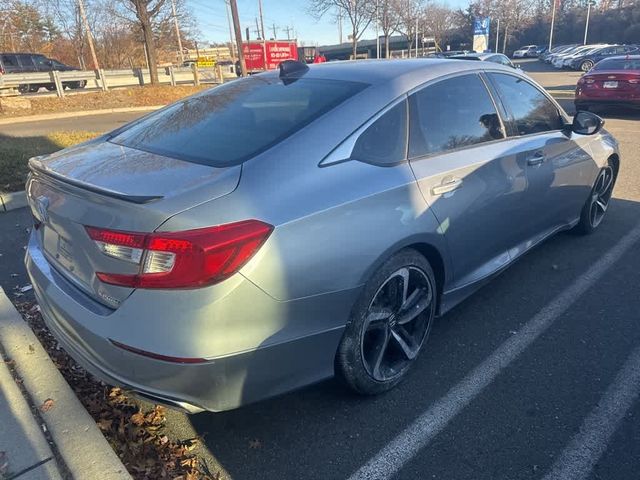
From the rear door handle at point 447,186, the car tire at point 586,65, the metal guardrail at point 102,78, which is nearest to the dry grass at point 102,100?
the metal guardrail at point 102,78

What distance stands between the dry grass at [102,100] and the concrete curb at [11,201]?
11700mm

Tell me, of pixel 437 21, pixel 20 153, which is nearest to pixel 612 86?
pixel 20 153

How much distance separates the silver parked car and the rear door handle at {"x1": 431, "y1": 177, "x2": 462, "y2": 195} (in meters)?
0.01

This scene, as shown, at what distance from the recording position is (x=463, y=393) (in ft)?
8.75

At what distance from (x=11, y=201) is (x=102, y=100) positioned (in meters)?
14.3

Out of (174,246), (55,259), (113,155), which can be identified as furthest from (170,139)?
(174,246)

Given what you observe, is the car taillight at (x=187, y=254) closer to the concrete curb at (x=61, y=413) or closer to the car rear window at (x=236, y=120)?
the car rear window at (x=236, y=120)

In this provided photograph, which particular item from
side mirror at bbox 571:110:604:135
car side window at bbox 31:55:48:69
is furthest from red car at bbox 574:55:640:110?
car side window at bbox 31:55:48:69

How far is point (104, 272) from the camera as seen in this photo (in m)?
1.96

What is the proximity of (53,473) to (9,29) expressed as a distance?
44526mm

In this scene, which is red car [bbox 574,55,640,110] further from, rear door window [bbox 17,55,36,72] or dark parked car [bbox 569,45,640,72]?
rear door window [bbox 17,55,36,72]

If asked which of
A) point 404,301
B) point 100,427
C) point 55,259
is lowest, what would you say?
point 100,427

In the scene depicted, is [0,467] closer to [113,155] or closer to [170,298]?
[170,298]

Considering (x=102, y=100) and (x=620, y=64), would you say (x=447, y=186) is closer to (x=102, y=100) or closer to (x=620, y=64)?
(x=620, y=64)
